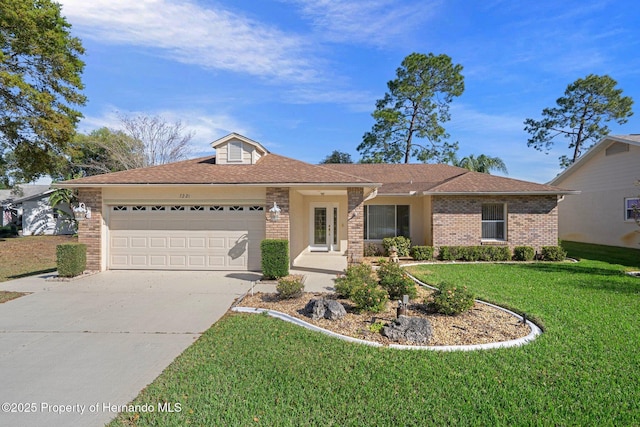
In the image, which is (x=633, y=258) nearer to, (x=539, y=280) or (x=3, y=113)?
(x=539, y=280)

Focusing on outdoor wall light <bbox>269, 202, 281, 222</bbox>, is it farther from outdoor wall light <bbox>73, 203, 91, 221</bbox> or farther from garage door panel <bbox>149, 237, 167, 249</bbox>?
outdoor wall light <bbox>73, 203, 91, 221</bbox>

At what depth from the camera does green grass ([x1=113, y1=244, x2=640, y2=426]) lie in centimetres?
318

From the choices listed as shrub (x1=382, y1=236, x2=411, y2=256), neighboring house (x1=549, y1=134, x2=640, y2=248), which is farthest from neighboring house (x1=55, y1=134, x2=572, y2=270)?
neighboring house (x1=549, y1=134, x2=640, y2=248)

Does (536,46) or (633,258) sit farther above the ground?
(536,46)

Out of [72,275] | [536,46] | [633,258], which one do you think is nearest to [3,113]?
[72,275]

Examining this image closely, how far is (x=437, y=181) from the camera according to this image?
1745 centimetres

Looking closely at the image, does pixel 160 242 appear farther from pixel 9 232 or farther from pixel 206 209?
pixel 9 232

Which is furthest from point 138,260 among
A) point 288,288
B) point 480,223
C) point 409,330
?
point 480,223

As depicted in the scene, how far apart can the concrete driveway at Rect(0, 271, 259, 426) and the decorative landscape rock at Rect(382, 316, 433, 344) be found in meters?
3.05

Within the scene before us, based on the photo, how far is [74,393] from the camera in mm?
3709

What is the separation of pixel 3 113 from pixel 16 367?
19.4 metres

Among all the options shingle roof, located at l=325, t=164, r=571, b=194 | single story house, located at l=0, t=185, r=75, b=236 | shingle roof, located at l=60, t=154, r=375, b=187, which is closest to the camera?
shingle roof, located at l=60, t=154, r=375, b=187

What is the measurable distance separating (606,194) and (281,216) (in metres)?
18.7

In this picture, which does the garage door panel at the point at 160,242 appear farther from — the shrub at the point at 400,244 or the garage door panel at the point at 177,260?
the shrub at the point at 400,244
